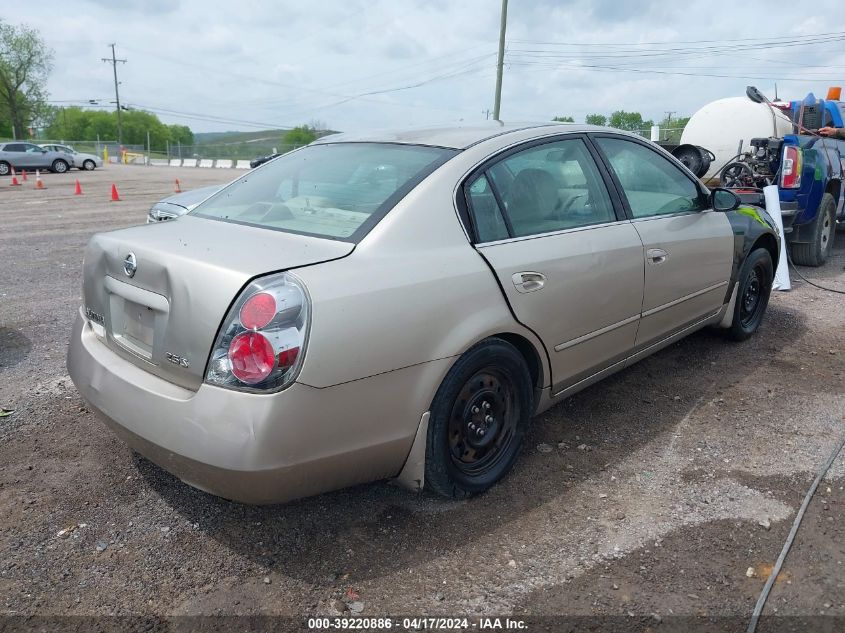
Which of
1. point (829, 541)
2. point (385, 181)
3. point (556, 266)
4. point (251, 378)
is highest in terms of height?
point (385, 181)

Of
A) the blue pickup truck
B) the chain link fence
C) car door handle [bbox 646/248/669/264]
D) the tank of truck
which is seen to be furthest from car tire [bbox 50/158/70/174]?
car door handle [bbox 646/248/669/264]

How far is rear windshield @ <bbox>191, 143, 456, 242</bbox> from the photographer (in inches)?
107

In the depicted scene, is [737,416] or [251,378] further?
[737,416]

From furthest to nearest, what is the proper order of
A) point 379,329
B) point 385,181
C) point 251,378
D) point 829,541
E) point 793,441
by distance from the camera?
point 793,441
point 385,181
point 829,541
point 379,329
point 251,378

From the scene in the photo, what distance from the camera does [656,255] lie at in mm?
3639

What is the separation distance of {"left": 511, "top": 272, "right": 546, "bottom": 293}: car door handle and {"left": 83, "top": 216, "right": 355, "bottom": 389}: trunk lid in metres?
0.77

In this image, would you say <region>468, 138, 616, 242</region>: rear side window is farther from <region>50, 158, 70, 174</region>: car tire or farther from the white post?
<region>50, 158, 70, 174</region>: car tire

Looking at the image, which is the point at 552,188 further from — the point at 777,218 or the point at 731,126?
the point at 731,126

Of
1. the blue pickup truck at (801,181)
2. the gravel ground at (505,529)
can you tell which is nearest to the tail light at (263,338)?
the gravel ground at (505,529)

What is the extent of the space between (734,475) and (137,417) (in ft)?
8.63

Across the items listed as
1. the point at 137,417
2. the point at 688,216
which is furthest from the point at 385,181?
the point at 688,216

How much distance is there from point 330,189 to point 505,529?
1657 mm

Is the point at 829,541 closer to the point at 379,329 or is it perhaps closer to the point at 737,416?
the point at 737,416

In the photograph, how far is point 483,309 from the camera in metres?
2.68
